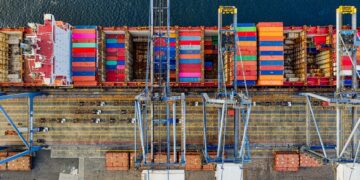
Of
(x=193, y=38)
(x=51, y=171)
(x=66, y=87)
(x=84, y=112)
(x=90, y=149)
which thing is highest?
(x=193, y=38)

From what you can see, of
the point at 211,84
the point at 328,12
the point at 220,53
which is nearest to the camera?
the point at 220,53

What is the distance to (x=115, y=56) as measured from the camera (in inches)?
2188

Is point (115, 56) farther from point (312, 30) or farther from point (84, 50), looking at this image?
point (312, 30)

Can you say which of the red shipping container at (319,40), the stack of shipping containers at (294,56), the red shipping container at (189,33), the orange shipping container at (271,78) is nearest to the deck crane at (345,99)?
the stack of shipping containers at (294,56)

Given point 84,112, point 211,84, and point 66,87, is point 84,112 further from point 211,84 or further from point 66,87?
point 211,84

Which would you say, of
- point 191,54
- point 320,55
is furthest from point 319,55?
point 191,54

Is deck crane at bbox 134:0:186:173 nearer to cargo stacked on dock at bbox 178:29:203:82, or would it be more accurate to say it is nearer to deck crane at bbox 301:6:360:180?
cargo stacked on dock at bbox 178:29:203:82

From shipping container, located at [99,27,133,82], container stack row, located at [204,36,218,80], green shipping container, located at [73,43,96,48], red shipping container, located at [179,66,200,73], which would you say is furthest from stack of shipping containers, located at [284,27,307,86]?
green shipping container, located at [73,43,96,48]

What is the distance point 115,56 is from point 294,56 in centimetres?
3781

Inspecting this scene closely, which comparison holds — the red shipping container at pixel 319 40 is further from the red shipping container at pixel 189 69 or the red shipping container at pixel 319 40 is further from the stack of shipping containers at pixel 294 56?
the red shipping container at pixel 189 69

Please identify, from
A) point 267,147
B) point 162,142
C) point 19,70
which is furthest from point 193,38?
point 19,70

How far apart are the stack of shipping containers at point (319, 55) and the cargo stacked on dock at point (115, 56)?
122 ft

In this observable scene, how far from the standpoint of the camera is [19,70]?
53.2 m

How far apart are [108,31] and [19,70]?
1914 cm
